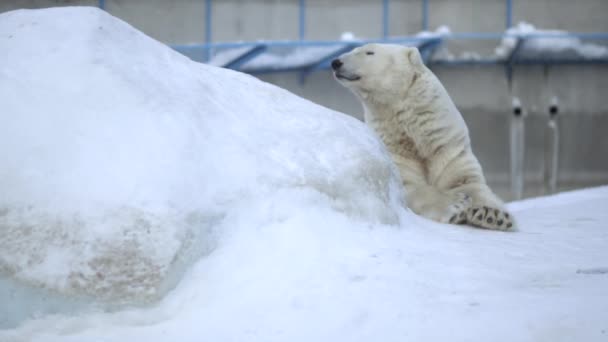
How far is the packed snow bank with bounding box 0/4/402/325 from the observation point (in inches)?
90.1

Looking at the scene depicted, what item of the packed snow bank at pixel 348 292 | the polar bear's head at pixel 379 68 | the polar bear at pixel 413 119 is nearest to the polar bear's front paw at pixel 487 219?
the polar bear at pixel 413 119

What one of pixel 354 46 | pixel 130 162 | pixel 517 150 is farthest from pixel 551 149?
pixel 130 162

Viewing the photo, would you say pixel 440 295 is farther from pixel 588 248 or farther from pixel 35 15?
pixel 35 15

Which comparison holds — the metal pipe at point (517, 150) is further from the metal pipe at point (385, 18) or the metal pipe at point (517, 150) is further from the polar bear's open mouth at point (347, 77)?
the polar bear's open mouth at point (347, 77)

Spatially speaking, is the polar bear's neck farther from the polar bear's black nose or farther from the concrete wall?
the concrete wall

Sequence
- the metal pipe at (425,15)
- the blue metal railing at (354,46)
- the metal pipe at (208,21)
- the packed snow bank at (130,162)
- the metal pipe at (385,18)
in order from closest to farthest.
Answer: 1. the packed snow bank at (130,162)
2. the blue metal railing at (354,46)
3. the metal pipe at (208,21)
4. the metal pipe at (385,18)
5. the metal pipe at (425,15)

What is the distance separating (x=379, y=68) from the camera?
4.88m

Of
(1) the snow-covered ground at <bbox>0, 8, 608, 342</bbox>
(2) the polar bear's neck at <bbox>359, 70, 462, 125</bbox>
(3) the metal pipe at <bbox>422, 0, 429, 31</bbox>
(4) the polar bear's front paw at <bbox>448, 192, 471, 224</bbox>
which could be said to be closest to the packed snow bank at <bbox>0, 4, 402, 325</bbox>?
(1) the snow-covered ground at <bbox>0, 8, 608, 342</bbox>

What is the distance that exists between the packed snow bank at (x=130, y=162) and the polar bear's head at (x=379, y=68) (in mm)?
1566

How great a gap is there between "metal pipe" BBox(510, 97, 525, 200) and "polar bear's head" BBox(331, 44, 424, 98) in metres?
6.61

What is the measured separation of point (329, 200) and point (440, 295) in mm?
683

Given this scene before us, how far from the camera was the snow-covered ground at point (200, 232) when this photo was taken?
7.23 ft

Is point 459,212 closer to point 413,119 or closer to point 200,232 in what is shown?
point 413,119

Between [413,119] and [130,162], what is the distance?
255 cm
